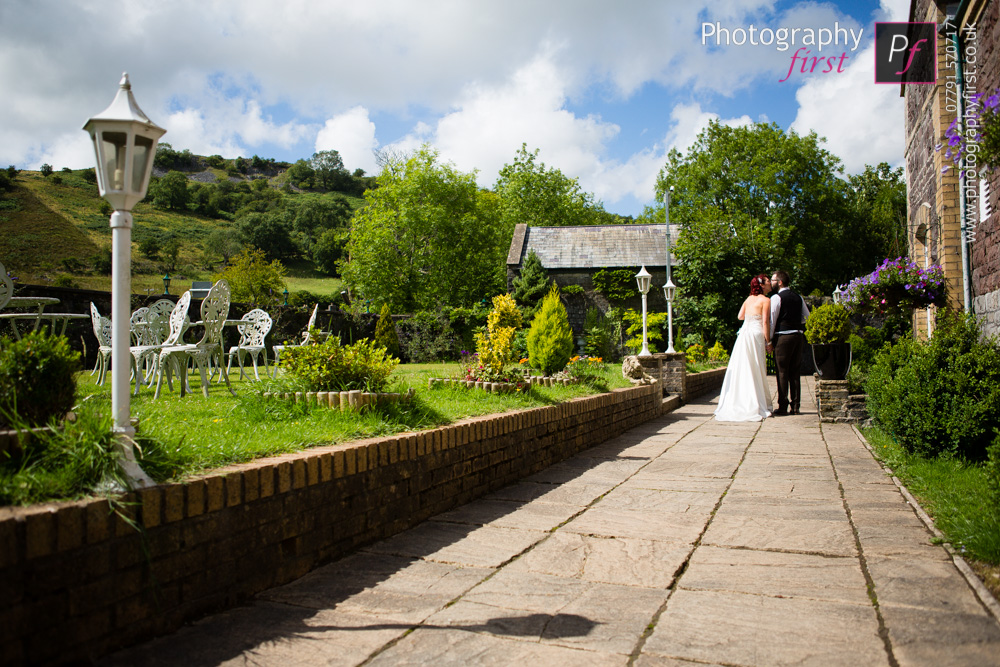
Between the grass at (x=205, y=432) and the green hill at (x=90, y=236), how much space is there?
27.8 metres

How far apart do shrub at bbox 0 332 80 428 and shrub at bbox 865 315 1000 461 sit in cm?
499

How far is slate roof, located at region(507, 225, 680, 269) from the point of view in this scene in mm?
24828

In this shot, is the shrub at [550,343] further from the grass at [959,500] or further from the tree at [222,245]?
the tree at [222,245]

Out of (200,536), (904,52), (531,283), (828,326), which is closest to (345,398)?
(200,536)

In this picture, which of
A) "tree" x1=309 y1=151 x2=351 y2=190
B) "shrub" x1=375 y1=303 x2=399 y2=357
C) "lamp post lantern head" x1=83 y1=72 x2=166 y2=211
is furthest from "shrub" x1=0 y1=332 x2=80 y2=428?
"tree" x1=309 y1=151 x2=351 y2=190

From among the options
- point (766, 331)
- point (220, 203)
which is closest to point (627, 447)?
point (766, 331)

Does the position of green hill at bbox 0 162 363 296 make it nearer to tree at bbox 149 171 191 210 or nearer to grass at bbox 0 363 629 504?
tree at bbox 149 171 191 210

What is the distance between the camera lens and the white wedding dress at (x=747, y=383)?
8.17 m

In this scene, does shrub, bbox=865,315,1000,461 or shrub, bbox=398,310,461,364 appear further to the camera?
shrub, bbox=398,310,461,364

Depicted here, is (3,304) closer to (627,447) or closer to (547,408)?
(547,408)

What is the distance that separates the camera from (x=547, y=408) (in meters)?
4.86

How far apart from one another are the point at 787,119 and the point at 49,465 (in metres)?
38.1

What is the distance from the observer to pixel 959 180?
26.0ft

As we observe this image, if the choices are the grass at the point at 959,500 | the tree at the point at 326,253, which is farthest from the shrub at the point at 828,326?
the tree at the point at 326,253
